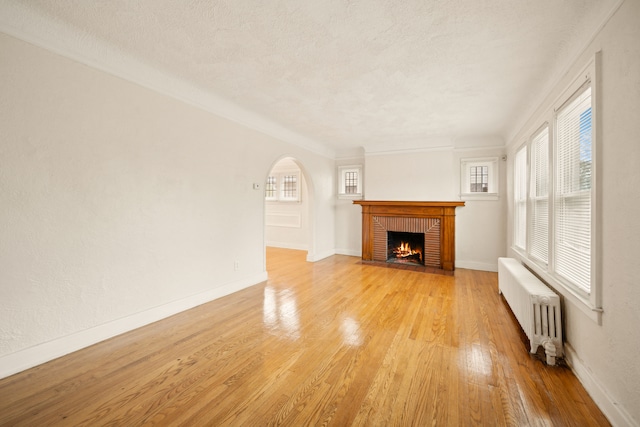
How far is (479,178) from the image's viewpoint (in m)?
5.51

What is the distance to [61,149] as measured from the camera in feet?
7.20

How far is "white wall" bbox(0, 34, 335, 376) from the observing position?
198 centimetres

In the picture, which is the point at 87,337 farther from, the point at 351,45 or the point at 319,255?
the point at 319,255

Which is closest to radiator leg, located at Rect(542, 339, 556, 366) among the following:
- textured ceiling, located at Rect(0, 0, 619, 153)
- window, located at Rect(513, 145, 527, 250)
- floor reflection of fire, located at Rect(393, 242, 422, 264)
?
window, located at Rect(513, 145, 527, 250)

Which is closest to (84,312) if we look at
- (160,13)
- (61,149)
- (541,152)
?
(61,149)

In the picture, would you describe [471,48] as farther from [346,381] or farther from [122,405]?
[122,405]

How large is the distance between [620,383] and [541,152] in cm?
256

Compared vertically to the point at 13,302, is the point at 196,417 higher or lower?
lower

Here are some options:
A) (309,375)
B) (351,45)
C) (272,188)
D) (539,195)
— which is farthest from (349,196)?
(309,375)

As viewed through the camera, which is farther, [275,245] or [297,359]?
[275,245]

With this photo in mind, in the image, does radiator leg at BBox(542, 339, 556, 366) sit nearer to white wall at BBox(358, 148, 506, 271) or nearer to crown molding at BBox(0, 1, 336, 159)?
white wall at BBox(358, 148, 506, 271)

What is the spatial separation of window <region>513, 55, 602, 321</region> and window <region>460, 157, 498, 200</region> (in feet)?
7.28

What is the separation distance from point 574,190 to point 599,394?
145 cm

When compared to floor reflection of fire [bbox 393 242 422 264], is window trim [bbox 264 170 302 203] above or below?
above
